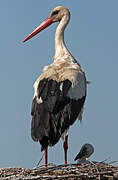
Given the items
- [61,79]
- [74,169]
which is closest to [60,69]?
[61,79]

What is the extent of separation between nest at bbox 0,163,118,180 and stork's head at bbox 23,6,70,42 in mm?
4244

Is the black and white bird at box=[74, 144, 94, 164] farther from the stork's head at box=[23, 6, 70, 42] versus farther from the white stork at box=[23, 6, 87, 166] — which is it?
the stork's head at box=[23, 6, 70, 42]

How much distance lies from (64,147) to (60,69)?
125cm

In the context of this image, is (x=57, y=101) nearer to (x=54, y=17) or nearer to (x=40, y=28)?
(x=54, y=17)

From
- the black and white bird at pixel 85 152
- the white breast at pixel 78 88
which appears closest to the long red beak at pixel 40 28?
the white breast at pixel 78 88

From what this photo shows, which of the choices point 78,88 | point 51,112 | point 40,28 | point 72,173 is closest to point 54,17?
point 40,28

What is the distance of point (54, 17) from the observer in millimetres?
10789

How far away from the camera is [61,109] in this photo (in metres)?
8.34

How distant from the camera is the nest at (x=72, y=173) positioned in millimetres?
6539

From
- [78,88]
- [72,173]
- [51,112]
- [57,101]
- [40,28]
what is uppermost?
[40,28]

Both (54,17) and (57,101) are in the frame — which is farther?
(54,17)

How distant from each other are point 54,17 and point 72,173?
4.75 m

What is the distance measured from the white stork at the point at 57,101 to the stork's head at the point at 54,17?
149 centimetres

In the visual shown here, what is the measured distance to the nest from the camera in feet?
21.5
